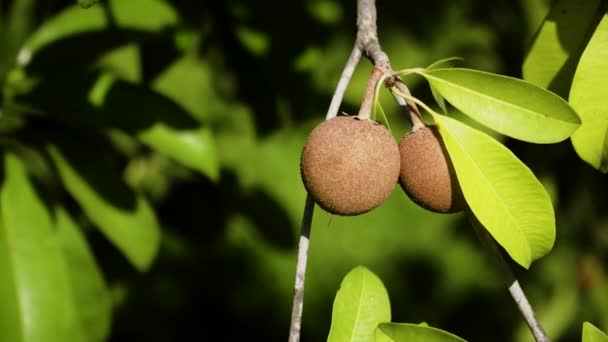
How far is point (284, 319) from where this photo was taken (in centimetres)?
253

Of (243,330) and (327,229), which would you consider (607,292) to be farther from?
(243,330)

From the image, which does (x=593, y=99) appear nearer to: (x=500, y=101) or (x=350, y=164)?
(x=500, y=101)

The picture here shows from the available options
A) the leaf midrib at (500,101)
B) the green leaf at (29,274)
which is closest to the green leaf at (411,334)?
the leaf midrib at (500,101)

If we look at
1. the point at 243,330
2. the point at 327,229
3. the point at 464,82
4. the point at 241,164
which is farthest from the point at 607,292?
the point at 464,82

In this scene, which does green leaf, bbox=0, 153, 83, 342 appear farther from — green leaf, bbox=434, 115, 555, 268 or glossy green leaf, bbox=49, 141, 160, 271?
green leaf, bbox=434, 115, 555, 268

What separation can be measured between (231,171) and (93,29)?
0.63m

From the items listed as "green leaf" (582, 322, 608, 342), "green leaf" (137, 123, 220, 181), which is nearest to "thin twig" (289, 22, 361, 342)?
"green leaf" (582, 322, 608, 342)

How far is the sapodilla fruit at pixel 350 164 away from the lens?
0.86 meters

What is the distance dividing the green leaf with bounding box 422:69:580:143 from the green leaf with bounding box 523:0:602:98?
0.22m

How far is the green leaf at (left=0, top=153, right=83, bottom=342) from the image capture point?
1.32m

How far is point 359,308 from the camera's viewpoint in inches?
40.1

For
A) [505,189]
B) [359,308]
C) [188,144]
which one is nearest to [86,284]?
[188,144]

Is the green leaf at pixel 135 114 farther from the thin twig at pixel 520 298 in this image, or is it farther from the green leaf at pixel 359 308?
the thin twig at pixel 520 298

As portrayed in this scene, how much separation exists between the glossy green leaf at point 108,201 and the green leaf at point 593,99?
0.80m
